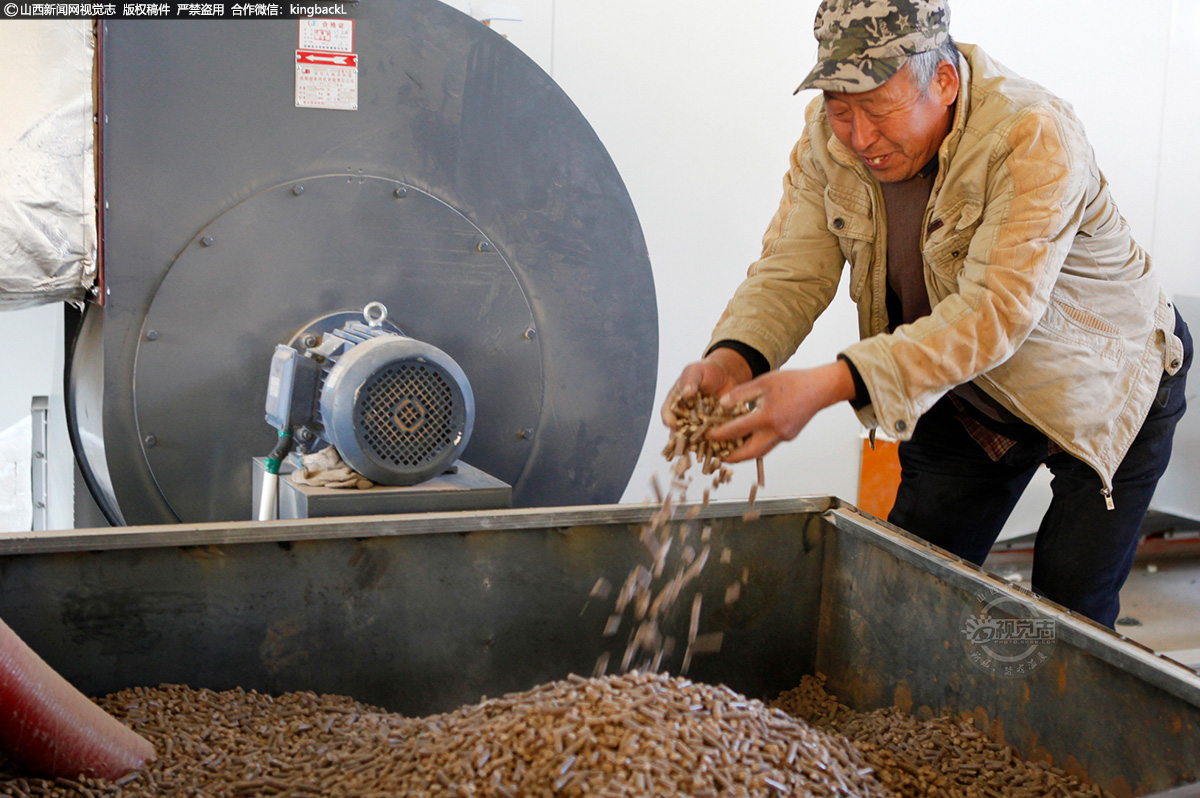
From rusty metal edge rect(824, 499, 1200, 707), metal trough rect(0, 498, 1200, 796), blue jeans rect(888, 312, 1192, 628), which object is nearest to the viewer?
rusty metal edge rect(824, 499, 1200, 707)

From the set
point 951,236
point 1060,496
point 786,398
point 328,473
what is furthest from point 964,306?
point 328,473

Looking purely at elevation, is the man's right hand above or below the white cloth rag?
above

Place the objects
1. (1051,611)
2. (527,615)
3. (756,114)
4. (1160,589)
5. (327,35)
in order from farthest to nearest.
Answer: (1160,589), (756,114), (327,35), (527,615), (1051,611)

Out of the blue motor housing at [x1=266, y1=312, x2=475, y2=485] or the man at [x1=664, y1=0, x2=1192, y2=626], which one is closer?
the man at [x1=664, y1=0, x2=1192, y2=626]

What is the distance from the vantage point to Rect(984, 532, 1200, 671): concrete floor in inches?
116

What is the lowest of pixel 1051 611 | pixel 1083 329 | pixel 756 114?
pixel 1051 611

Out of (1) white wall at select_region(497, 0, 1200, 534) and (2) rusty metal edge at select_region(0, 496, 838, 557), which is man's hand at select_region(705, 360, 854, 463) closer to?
(2) rusty metal edge at select_region(0, 496, 838, 557)

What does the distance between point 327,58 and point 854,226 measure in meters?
1.02

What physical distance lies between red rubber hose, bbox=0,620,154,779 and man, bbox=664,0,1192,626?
2.97 ft

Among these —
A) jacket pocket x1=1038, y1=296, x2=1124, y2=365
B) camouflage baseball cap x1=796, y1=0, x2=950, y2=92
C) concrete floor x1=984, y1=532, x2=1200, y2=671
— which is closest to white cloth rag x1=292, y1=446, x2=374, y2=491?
camouflage baseball cap x1=796, y1=0, x2=950, y2=92

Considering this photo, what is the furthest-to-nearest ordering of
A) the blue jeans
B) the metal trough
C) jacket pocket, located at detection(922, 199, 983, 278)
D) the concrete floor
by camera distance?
the concrete floor < the blue jeans < jacket pocket, located at detection(922, 199, 983, 278) < the metal trough

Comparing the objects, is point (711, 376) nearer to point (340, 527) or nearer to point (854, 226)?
point (854, 226)

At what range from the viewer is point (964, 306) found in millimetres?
1288

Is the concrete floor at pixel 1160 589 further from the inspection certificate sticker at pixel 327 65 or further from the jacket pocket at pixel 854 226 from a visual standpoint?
the inspection certificate sticker at pixel 327 65
